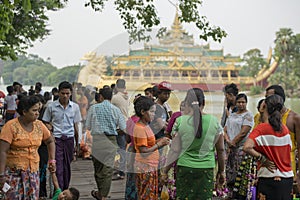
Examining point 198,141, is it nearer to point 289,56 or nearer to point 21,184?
point 21,184

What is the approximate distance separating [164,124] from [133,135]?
100 cm

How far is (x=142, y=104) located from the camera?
4750mm

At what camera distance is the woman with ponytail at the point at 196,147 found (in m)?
4.25

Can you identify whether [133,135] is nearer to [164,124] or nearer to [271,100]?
[164,124]

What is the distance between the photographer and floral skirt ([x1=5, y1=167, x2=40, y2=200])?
13.5ft

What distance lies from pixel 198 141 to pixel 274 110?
738 mm

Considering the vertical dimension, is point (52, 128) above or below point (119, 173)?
above

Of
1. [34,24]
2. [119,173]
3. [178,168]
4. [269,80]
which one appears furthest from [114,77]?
[269,80]

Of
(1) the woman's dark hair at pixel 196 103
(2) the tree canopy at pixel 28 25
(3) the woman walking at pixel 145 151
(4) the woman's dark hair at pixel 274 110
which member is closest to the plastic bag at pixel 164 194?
(3) the woman walking at pixel 145 151

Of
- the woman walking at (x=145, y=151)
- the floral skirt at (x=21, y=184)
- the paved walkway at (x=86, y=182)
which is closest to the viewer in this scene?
the floral skirt at (x=21, y=184)

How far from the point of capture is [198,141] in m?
4.27

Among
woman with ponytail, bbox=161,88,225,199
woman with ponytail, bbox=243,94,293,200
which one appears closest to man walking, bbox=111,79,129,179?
woman with ponytail, bbox=161,88,225,199

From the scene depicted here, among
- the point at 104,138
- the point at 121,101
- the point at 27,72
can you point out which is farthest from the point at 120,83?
the point at 27,72

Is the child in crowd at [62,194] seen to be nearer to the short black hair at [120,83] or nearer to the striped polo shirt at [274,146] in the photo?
the striped polo shirt at [274,146]
